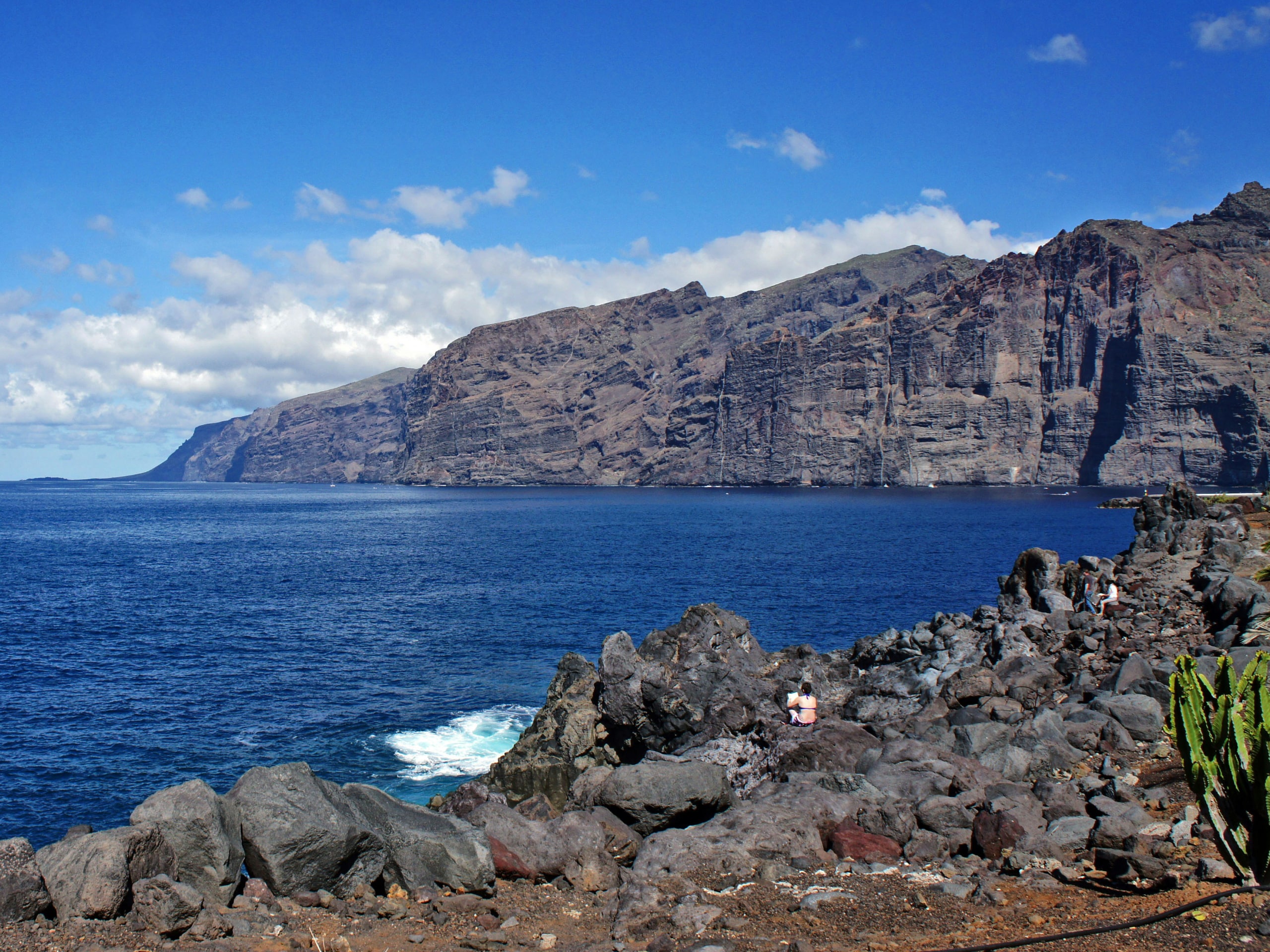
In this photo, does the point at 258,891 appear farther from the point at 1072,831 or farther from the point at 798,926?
the point at 1072,831

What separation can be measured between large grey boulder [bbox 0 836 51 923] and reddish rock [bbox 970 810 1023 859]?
463 inches

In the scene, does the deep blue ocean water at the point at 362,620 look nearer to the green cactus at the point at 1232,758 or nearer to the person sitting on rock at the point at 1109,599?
the person sitting on rock at the point at 1109,599

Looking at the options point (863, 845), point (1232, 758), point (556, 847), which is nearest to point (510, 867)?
point (556, 847)

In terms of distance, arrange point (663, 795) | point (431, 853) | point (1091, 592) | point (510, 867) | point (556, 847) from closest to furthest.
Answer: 1. point (431, 853)
2. point (510, 867)
3. point (556, 847)
4. point (663, 795)
5. point (1091, 592)

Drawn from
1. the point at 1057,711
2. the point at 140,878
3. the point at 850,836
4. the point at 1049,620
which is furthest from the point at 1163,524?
the point at 140,878

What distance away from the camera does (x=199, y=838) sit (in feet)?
36.9

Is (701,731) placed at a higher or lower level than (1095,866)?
lower

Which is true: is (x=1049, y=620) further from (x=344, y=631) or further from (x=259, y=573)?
(x=259, y=573)

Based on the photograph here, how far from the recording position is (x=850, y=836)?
41.3 ft

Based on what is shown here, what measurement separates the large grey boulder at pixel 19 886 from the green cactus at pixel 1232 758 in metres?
13.3

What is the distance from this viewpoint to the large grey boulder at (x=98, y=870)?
33.1 feet

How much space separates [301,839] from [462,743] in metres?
16.1

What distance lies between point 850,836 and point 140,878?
9.41 m

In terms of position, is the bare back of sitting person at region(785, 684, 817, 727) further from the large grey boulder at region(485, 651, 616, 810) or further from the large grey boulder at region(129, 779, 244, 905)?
the large grey boulder at region(129, 779, 244, 905)
